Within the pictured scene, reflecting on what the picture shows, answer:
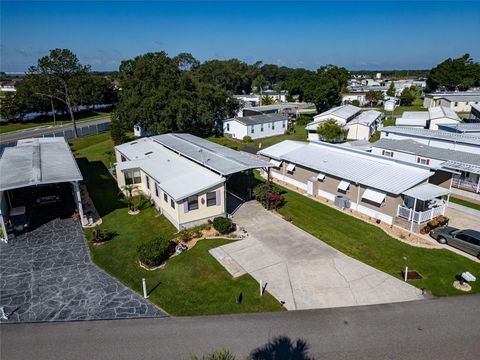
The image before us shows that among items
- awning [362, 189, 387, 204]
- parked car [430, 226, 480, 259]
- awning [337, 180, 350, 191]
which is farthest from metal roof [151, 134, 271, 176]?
parked car [430, 226, 480, 259]

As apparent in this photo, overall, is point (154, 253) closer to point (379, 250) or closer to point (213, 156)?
point (213, 156)

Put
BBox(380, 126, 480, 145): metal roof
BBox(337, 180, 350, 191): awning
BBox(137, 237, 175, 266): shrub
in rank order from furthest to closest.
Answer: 1. BBox(380, 126, 480, 145): metal roof
2. BBox(337, 180, 350, 191): awning
3. BBox(137, 237, 175, 266): shrub

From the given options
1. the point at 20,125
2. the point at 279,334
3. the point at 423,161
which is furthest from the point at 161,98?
the point at 20,125

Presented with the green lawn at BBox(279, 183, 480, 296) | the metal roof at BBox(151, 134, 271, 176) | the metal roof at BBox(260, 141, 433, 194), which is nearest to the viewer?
the green lawn at BBox(279, 183, 480, 296)

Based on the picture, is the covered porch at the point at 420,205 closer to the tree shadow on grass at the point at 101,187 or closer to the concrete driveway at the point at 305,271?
the concrete driveway at the point at 305,271

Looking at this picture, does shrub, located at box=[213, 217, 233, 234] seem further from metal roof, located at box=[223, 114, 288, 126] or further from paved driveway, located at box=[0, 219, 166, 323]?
metal roof, located at box=[223, 114, 288, 126]
